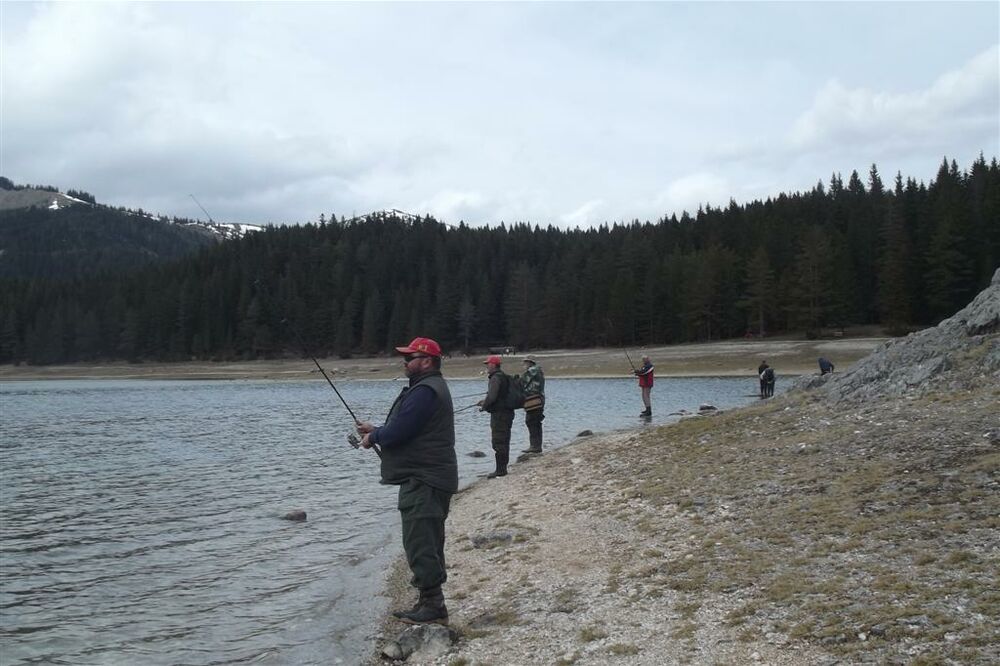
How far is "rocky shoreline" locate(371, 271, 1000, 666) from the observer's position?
6.53 m

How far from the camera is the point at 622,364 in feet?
232

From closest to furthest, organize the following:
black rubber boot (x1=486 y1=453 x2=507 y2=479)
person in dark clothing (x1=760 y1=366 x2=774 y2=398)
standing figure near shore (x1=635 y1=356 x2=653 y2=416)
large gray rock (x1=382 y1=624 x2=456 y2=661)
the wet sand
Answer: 1. large gray rock (x1=382 y1=624 x2=456 y2=661)
2. black rubber boot (x1=486 y1=453 x2=507 y2=479)
3. standing figure near shore (x1=635 y1=356 x2=653 y2=416)
4. person in dark clothing (x1=760 y1=366 x2=774 y2=398)
5. the wet sand

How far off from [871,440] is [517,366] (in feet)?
224

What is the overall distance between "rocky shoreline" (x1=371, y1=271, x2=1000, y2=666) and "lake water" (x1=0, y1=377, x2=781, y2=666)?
1652mm

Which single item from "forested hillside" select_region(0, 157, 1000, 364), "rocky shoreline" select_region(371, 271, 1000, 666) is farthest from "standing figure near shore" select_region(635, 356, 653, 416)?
"forested hillside" select_region(0, 157, 1000, 364)

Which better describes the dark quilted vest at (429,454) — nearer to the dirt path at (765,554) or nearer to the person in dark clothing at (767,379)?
the dirt path at (765,554)

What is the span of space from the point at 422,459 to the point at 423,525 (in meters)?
0.70

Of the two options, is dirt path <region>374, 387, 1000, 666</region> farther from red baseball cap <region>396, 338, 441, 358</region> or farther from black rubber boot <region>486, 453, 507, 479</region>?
black rubber boot <region>486, 453, 507, 479</region>

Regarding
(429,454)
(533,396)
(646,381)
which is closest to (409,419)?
(429,454)

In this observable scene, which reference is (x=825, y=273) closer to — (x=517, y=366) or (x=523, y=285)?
(x=517, y=366)

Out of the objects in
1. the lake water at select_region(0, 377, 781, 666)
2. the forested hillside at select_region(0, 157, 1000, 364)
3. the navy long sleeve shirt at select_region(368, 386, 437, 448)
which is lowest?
the lake water at select_region(0, 377, 781, 666)

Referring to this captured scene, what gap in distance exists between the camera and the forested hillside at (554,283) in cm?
8000

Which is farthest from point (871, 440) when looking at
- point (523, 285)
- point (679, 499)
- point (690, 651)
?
point (523, 285)

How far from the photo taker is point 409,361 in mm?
8508
